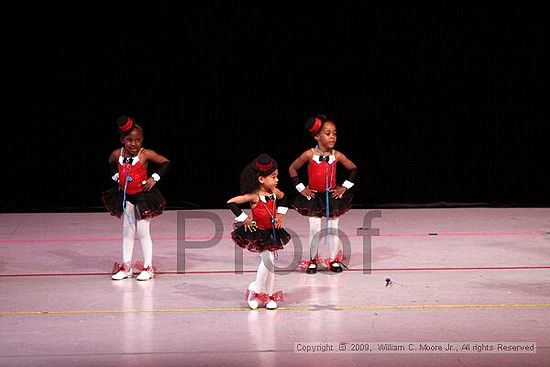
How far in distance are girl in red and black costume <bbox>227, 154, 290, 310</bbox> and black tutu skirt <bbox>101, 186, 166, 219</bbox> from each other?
99cm

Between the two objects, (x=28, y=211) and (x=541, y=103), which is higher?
(x=541, y=103)

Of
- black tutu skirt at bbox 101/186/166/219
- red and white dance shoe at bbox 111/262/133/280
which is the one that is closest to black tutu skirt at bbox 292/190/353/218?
black tutu skirt at bbox 101/186/166/219

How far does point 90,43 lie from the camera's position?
9.11m

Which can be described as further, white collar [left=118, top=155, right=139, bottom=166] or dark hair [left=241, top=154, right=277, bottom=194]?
white collar [left=118, top=155, right=139, bottom=166]

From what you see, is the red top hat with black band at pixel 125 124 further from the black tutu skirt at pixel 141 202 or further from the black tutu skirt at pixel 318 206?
the black tutu skirt at pixel 318 206

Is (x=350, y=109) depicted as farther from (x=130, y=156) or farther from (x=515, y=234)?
(x=130, y=156)

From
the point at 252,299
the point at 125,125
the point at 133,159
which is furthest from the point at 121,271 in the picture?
the point at 252,299

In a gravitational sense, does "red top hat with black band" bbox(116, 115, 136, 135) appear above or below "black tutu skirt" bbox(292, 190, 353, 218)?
above

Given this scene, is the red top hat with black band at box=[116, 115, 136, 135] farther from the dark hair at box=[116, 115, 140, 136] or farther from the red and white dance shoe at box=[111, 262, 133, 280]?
the red and white dance shoe at box=[111, 262, 133, 280]

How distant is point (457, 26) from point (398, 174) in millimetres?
1538

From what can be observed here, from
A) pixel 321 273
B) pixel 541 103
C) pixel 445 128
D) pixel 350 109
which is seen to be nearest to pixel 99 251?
pixel 321 273

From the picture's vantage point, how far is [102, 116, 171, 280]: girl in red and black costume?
21.4 ft

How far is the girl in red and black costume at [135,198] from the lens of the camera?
21.4 ft

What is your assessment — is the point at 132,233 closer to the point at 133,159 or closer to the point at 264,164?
the point at 133,159
